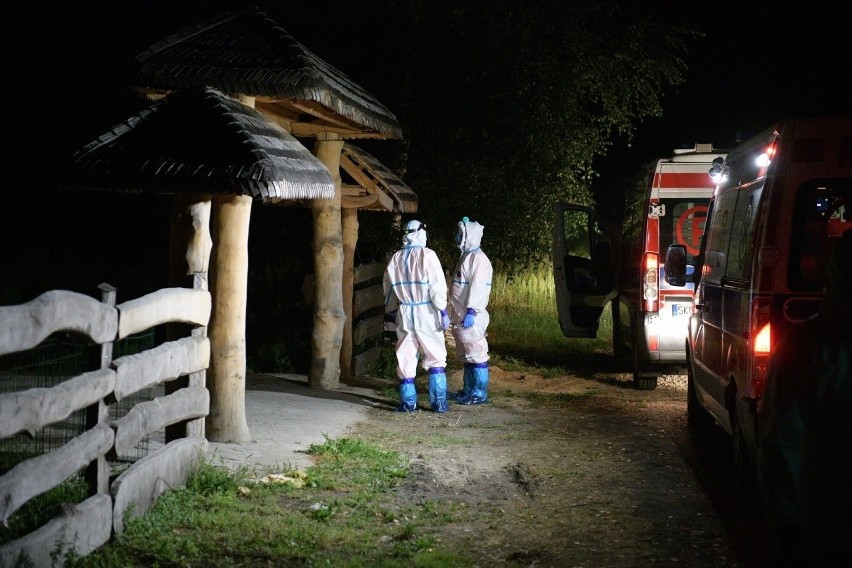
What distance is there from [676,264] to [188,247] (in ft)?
13.6

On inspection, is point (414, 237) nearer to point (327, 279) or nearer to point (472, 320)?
point (472, 320)

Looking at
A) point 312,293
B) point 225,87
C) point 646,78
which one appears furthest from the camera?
point 646,78

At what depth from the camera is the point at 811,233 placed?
6.67 metres

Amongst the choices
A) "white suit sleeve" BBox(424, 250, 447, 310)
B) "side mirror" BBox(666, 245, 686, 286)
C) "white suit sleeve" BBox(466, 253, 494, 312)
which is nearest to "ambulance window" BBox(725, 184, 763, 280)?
"side mirror" BBox(666, 245, 686, 286)

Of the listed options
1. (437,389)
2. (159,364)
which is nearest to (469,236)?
(437,389)

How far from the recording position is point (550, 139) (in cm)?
1914

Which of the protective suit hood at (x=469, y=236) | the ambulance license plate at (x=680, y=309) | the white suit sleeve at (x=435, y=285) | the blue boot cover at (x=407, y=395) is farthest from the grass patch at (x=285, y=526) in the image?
the ambulance license plate at (x=680, y=309)

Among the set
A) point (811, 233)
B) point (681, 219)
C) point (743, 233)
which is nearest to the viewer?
point (811, 233)

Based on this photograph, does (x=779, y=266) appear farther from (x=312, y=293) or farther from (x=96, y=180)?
(x=312, y=293)

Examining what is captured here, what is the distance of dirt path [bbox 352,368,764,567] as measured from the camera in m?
5.99

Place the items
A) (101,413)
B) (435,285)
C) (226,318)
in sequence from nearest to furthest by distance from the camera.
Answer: (101,413)
(226,318)
(435,285)

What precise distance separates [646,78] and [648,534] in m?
Answer: 16.7

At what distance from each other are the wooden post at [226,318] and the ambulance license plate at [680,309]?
548 cm

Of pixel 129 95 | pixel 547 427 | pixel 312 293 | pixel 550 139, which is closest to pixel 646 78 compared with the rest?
pixel 550 139
